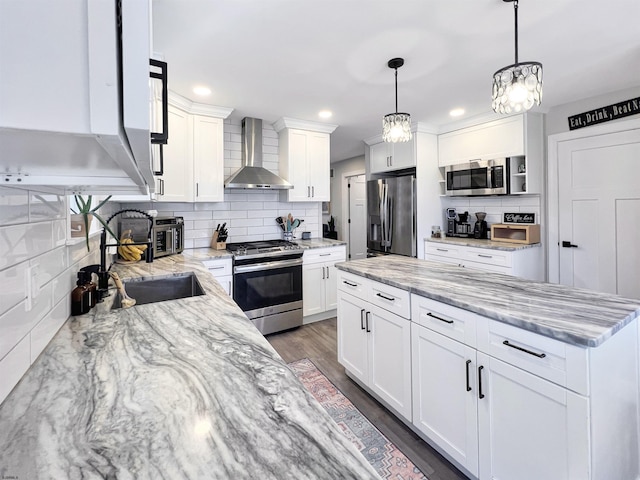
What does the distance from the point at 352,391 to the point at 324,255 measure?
1.66m

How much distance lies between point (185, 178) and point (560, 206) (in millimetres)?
4015

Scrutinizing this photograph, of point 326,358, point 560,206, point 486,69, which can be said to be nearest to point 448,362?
point 326,358

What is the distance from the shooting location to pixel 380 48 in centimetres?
212

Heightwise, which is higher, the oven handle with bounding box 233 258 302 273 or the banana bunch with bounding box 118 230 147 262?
the banana bunch with bounding box 118 230 147 262

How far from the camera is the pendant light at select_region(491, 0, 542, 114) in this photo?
58.5 inches

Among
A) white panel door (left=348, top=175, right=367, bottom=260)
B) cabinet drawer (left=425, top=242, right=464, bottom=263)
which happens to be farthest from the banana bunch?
white panel door (left=348, top=175, right=367, bottom=260)

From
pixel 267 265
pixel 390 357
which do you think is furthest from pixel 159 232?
pixel 390 357

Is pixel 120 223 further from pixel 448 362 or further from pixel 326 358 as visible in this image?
pixel 448 362

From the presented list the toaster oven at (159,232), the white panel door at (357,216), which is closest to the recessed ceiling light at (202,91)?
the toaster oven at (159,232)

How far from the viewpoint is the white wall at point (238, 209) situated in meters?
3.43

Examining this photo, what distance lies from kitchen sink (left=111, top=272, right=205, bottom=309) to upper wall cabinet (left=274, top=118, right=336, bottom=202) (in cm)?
198

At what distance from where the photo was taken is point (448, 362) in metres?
1.50

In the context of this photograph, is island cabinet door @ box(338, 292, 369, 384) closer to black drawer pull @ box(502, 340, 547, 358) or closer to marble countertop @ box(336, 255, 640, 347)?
marble countertop @ box(336, 255, 640, 347)

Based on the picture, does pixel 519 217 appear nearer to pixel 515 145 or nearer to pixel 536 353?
pixel 515 145
